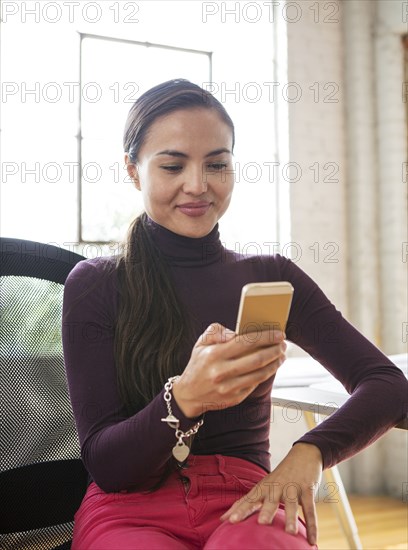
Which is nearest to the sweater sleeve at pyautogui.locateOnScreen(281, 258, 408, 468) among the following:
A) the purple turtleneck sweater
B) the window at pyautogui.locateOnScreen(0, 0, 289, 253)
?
the purple turtleneck sweater

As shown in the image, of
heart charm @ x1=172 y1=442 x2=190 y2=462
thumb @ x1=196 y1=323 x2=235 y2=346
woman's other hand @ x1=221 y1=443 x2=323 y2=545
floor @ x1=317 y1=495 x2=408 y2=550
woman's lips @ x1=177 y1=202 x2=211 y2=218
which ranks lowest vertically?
floor @ x1=317 y1=495 x2=408 y2=550

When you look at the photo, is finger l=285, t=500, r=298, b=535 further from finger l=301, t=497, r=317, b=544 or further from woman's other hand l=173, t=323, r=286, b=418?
woman's other hand l=173, t=323, r=286, b=418

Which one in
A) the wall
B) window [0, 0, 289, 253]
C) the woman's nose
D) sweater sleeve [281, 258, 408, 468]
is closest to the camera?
sweater sleeve [281, 258, 408, 468]

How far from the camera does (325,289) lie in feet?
12.9

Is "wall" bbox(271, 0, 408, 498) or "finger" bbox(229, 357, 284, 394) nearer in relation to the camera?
"finger" bbox(229, 357, 284, 394)

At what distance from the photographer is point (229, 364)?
3.20 ft

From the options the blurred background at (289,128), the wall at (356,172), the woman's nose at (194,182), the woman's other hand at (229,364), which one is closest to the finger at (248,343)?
the woman's other hand at (229,364)

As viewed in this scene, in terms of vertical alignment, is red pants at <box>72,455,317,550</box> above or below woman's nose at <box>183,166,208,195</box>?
below

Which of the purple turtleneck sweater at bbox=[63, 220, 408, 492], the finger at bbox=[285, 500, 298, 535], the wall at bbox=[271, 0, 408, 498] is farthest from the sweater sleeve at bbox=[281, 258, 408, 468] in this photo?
the wall at bbox=[271, 0, 408, 498]

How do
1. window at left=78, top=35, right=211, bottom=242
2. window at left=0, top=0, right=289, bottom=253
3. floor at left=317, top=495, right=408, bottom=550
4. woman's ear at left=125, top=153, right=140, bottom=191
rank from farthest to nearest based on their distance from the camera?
window at left=78, top=35, right=211, bottom=242 → window at left=0, top=0, right=289, bottom=253 → floor at left=317, top=495, right=408, bottom=550 → woman's ear at left=125, top=153, right=140, bottom=191

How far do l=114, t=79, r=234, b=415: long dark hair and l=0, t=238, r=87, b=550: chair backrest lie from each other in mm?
134

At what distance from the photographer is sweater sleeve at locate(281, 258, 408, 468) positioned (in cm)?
123

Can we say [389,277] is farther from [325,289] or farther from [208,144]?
[208,144]

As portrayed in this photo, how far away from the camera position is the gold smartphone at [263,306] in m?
0.91
